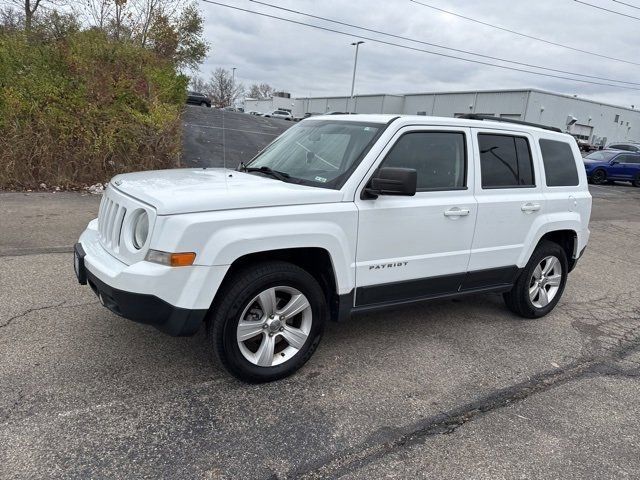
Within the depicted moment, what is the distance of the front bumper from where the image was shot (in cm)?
294

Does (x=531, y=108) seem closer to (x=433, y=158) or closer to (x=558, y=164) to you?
(x=558, y=164)

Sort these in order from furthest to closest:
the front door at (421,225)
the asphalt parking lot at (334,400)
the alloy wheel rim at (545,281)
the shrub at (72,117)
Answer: the shrub at (72,117), the alloy wheel rim at (545,281), the front door at (421,225), the asphalt parking lot at (334,400)

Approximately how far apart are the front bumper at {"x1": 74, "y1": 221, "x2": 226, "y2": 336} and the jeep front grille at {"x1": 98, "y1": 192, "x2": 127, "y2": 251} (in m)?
0.30

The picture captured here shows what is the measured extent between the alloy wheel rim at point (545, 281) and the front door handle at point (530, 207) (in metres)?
0.60

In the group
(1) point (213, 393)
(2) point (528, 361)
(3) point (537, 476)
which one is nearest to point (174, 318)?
(1) point (213, 393)

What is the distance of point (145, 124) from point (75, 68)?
1.68 meters

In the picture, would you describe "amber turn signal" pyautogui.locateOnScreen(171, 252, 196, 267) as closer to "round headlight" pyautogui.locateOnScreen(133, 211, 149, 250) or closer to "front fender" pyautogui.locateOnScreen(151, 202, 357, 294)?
"front fender" pyautogui.locateOnScreen(151, 202, 357, 294)

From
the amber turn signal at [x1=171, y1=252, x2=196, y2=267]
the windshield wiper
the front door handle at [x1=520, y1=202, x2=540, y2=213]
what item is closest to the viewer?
the amber turn signal at [x1=171, y1=252, x2=196, y2=267]

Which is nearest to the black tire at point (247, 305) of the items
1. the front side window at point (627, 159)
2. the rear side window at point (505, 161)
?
the rear side window at point (505, 161)

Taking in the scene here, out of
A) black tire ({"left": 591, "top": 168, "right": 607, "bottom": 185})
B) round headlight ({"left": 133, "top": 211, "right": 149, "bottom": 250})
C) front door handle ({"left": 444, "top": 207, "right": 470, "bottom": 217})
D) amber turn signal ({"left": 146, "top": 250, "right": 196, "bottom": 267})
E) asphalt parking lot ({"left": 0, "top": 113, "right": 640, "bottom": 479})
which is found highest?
front door handle ({"left": 444, "top": 207, "right": 470, "bottom": 217})

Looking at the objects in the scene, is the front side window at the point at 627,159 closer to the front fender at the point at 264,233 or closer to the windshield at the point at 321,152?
the windshield at the point at 321,152

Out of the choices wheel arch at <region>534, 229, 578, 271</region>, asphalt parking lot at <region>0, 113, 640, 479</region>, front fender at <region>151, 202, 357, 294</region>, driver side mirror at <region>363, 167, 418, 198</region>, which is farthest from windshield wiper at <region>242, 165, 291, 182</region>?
wheel arch at <region>534, 229, 578, 271</region>

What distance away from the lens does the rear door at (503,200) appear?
429 cm

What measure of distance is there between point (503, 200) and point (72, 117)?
8.43m
